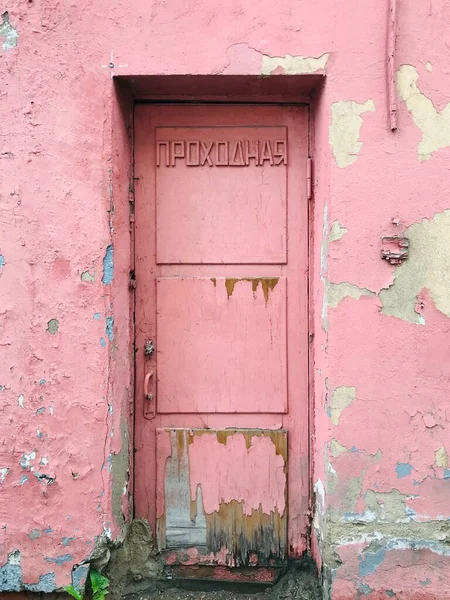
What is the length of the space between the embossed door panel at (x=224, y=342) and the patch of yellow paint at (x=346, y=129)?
658 millimetres

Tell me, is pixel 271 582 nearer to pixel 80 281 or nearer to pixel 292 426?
pixel 292 426

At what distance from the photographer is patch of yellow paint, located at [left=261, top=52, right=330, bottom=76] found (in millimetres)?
2471

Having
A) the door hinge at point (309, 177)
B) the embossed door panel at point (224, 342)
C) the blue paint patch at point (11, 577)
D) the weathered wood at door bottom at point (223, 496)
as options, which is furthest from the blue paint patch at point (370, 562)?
the door hinge at point (309, 177)

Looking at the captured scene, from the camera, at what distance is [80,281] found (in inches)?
99.2

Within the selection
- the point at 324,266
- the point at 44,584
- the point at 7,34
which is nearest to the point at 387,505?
the point at 324,266

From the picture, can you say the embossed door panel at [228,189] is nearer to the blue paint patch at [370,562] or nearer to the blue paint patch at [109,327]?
the blue paint patch at [109,327]

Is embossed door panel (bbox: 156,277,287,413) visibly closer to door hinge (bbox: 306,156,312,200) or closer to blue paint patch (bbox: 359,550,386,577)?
door hinge (bbox: 306,156,312,200)

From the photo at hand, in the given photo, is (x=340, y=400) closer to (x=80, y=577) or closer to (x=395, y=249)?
(x=395, y=249)

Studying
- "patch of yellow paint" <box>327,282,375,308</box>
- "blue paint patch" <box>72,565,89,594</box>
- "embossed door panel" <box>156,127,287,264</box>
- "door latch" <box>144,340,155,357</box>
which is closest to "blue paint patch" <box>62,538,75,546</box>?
"blue paint patch" <box>72,565,89,594</box>

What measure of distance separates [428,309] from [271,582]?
5.09ft

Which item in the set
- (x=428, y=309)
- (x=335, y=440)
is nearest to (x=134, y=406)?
(x=335, y=440)

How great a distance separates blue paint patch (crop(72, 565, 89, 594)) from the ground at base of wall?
287mm

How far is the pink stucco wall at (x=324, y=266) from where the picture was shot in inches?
97.3

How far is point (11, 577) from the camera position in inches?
99.1
